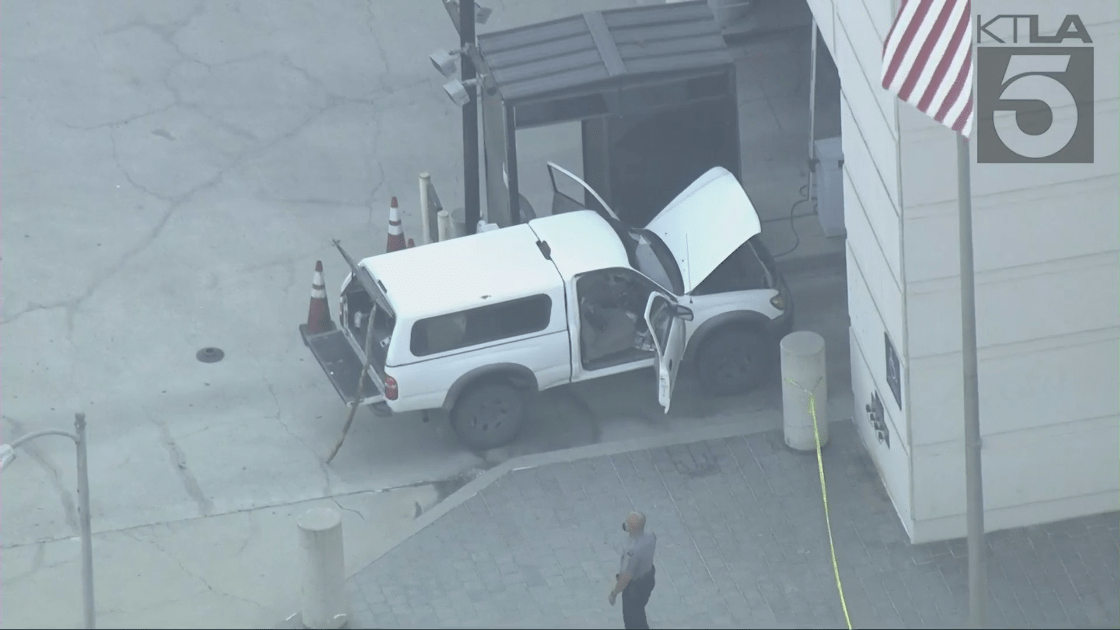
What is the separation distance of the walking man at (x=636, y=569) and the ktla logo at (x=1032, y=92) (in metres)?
3.96

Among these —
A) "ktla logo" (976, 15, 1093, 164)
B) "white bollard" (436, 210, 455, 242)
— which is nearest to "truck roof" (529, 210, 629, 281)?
"white bollard" (436, 210, 455, 242)

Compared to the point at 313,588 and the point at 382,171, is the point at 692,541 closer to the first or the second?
the point at 313,588

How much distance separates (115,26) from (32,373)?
761cm

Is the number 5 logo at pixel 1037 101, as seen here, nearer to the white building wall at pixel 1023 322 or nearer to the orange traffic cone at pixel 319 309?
the white building wall at pixel 1023 322

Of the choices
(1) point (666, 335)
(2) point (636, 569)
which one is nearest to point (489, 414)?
(1) point (666, 335)

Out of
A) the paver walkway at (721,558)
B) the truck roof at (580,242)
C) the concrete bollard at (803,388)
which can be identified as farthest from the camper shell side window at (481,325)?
the concrete bollard at (803,388)

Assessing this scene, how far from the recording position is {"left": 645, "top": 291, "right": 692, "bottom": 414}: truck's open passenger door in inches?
671

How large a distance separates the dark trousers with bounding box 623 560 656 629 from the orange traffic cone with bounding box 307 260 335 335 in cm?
509

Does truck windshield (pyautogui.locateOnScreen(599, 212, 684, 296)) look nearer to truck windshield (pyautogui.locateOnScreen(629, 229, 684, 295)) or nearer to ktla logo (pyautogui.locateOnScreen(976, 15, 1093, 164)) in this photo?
truck windshield (pyautogui.locateOnScreen(629, 229, 684, 295))

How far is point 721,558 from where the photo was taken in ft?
52.5

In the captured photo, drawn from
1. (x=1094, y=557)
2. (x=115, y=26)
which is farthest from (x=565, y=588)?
(x=115, y=26)

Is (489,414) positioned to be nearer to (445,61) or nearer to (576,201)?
(576,201)

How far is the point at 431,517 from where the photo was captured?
16.6m

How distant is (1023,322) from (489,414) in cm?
498
